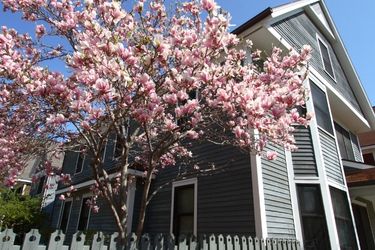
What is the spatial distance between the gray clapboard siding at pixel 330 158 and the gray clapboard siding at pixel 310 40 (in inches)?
104

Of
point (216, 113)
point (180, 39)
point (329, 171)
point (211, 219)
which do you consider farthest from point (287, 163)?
point (180, 39)

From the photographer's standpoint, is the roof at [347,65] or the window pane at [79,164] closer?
the roof at [347,65]

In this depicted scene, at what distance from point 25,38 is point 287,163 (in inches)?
248

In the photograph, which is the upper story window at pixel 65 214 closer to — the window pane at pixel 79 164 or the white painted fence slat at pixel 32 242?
the window pane at pixel 79 164

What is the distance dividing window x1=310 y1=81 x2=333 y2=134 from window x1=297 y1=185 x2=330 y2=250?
89.3 inches

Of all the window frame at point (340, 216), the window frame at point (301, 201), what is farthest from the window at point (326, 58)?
the window frame at point (301, 201)

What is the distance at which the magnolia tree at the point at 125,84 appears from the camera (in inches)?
121

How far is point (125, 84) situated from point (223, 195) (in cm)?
452

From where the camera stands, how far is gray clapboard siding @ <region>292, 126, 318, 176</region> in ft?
23.4

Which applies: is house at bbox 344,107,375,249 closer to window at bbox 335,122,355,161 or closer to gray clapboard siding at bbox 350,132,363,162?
window at bbox 335,122,355,161

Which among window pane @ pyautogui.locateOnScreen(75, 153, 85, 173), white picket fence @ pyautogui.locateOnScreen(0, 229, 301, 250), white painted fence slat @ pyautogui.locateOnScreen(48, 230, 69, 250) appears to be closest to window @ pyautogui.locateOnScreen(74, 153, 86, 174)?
window pane @ pyautogui.locateOnScreen(75, 153, 85, 173)

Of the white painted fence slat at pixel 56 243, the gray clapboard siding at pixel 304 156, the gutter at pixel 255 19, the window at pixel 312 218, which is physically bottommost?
the white painted fence slat at pixel 56 243

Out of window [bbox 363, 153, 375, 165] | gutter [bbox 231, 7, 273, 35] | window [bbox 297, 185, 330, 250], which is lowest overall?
window [bbox 297, 185, 330, 250]

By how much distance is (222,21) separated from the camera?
3.19 meters
